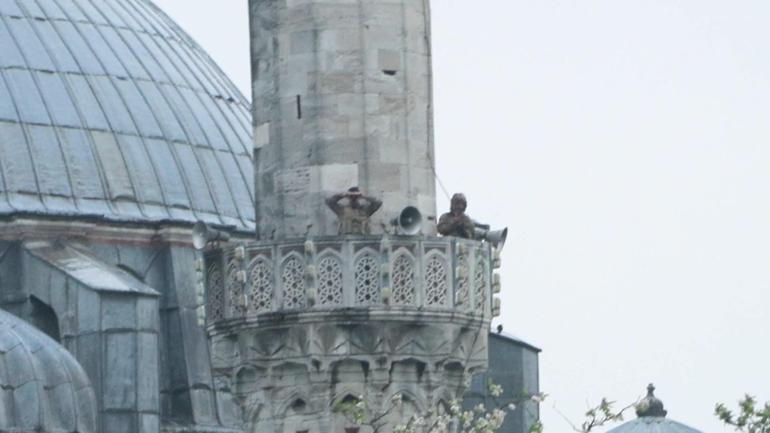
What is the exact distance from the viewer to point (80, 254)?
65688mm

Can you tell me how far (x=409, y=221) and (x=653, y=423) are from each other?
2374cm

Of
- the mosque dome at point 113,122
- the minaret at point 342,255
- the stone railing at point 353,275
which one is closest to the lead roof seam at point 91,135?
the mosque dome at point 113,122

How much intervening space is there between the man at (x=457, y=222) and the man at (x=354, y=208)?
3.03 ft

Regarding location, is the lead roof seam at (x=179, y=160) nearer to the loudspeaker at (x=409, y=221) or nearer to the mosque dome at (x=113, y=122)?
the mosque dome at (x=113, y=122)

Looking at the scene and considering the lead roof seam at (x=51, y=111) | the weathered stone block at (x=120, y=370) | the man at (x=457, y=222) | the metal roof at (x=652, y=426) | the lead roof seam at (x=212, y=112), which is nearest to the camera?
the man at (x=457, y=222)

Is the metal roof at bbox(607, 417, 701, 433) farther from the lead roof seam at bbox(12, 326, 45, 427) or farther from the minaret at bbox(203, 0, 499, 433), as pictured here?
the minaret at bbox(203, 0, 499, 433)

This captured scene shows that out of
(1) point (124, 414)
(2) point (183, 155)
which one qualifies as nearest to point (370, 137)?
(1) point (124, 414)

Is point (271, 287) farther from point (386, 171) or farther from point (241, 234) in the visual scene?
point (241, 234)

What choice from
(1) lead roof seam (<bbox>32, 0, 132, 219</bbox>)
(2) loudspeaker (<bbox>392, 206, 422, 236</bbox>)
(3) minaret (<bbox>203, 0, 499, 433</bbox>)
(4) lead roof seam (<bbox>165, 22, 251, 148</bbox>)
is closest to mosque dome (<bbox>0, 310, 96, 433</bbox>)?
(1) lead roof seam (<bbox>32, 0, 132, 219</bbox>)

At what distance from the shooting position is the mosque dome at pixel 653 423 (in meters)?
69.2

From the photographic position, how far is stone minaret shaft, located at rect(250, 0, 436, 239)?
153 ft

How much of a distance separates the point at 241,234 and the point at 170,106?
4502 mm

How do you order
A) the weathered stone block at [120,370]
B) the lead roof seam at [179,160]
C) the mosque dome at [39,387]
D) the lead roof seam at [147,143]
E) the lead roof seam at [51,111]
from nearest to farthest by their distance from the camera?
the mosque dome at [39,387]
the weathered stone block at [120,370]
the lead roof seam at [51,111]
the lead roof seam at [147,143]
the lead roof seam at [179,160]

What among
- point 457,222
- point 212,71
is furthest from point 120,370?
point 457,222
